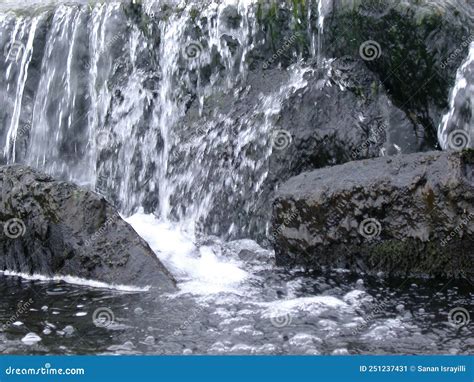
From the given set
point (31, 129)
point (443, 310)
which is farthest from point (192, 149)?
point (443, 310)

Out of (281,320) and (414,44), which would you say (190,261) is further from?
(414,44)

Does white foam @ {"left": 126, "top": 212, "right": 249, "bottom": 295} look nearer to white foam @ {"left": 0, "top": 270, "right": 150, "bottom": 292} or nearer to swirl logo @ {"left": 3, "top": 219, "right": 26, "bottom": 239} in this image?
white foam @ {"left": 0, "top": 270, "right": 150, "bottom": 292}

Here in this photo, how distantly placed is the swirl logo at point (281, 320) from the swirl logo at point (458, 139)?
3.56 metres

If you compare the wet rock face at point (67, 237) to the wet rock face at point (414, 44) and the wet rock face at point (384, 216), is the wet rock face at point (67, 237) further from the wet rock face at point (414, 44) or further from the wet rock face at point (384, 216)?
the wet rock face at point (414, 44)

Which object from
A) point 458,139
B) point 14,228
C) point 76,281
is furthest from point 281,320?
point 458,139

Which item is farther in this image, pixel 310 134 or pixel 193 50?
pixel 193 50

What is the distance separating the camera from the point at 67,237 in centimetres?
838

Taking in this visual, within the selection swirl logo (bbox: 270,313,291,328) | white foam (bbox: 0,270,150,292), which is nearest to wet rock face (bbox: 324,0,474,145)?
swirl logo (bbox: 270,313,291,328)

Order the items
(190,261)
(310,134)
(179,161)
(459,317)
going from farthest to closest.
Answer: (179,161) < (310,134) < (190,261) < (459,317)

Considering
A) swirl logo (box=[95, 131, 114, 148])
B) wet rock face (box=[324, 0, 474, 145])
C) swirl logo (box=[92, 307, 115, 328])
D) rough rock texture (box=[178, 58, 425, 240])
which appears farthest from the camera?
swirl logo (box=[95, 131, 114, 148])

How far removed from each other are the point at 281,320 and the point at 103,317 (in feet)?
5.33

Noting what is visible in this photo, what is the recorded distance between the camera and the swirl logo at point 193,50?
1114 cm

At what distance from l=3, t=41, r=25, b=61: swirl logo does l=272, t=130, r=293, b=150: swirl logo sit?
5.28m

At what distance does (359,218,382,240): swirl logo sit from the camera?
8.09 m
